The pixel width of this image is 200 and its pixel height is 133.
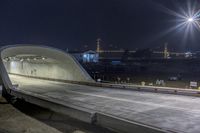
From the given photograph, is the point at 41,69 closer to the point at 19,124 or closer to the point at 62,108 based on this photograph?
the point at 19,124

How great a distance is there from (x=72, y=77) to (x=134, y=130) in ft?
112

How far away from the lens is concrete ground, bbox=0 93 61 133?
1152cm

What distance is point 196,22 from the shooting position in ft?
68.7

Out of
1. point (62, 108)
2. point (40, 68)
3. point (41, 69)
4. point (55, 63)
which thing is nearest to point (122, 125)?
point (62, 108)

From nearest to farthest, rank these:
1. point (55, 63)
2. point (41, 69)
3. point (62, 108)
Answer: point (62, 108) < point (55, 63) < point (41, 69)

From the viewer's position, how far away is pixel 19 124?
12.9 metres

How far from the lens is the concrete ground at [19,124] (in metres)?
11.5

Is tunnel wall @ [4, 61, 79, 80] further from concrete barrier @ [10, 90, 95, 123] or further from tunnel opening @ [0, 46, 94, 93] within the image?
concrete barrier @ [10, 90, 95, 123]

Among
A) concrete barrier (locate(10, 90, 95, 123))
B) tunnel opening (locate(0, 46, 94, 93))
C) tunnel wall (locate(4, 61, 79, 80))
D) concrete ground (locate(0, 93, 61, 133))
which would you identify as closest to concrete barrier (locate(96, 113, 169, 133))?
concrete barrier (locate(10, 90, 95, 123))

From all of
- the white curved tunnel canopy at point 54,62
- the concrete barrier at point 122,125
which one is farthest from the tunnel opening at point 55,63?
the concrete barrier at point 122,125

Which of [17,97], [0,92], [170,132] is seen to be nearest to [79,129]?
[170,132]

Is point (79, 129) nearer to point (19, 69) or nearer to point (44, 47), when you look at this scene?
point (44, 47)

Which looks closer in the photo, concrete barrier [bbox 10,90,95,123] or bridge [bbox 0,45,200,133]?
bridge [bbox 0,45,200,133]

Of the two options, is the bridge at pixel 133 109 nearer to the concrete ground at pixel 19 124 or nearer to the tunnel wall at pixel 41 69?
the concrete ground at pixel 19 124
